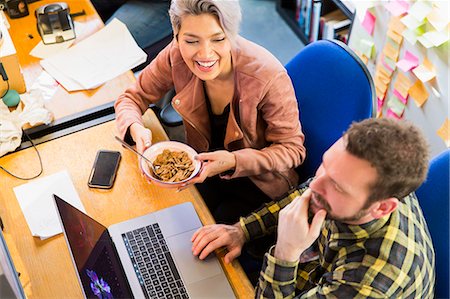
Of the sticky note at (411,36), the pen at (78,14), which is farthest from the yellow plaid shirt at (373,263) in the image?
the pen at (78,14)

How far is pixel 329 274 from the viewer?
1216 mm

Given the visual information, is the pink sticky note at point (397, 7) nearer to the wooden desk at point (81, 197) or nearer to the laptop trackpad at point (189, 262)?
the wooden desk at point (81, 197)

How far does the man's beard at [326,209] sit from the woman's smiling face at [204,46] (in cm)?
56

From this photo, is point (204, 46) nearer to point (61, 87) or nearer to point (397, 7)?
point (61, 87)

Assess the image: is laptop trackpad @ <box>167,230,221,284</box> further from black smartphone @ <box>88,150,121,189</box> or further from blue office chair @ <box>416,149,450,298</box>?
blue office chair @ <box>416,149,450,298</box>

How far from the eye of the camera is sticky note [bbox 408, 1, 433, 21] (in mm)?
2033

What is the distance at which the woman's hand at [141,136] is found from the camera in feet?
5.38

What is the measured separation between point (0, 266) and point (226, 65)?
896 mm

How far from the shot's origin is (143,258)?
1.43 m

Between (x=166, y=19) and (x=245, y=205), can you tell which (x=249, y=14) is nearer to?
(x=166, y=19)

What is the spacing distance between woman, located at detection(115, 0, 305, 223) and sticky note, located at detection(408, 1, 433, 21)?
2.49 feet

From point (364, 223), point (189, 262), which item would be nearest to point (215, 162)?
point (189, 262)

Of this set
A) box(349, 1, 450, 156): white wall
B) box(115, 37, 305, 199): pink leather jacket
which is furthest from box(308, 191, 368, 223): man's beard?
box(349, 1, 450, 156): white wall

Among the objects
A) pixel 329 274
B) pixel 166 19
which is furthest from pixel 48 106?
pixel 329 274
